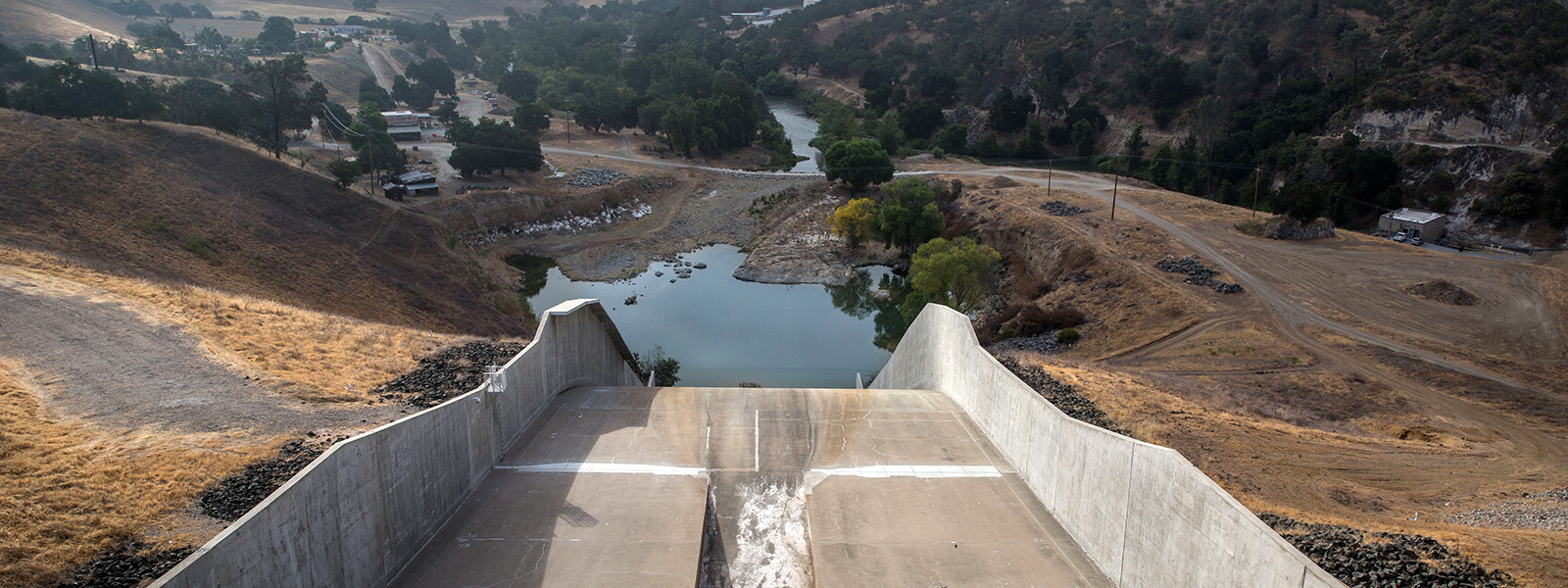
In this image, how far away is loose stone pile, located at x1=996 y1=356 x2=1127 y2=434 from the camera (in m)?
16.3

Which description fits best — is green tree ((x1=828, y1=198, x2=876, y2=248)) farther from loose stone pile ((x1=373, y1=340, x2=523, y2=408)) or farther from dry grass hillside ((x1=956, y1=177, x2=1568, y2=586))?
loose stone pile ((x1=373, y1=340, x2=523, y2=408))

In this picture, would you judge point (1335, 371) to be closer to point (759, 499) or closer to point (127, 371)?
point (759, 499)

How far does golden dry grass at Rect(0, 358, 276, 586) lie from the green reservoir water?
74.4ft

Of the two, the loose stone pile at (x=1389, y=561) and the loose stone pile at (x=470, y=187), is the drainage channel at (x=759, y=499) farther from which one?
the loose stone pile at (x=470, y=187)

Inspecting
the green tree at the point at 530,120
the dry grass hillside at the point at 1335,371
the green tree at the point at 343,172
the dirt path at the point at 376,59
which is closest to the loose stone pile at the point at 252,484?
the dry grass hillside at the point at 1335,371

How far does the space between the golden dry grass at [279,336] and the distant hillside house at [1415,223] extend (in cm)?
4752

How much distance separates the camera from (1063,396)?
17828 mm

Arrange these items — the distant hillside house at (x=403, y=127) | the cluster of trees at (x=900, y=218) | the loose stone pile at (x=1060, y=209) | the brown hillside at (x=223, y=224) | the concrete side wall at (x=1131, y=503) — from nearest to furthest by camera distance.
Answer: the concrete side wall at (x=1131, y=503)
the brown hillside at (x=223, y=224)
the loose stone pile at (x=1060, y=209)
the cluster of trees at (x=900, y=218)
the distant hillside house at (x=403, y=127)

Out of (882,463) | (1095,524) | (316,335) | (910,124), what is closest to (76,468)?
(316,335)

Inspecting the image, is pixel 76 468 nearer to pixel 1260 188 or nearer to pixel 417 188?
pixel 417 188

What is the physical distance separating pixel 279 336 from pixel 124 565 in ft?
36.3

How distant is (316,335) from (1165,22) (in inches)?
3527

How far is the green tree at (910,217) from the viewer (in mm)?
48853

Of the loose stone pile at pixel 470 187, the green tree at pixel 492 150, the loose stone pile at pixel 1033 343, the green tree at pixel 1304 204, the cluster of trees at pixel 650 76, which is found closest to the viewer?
the loose stone pile at pixel 1033 343
